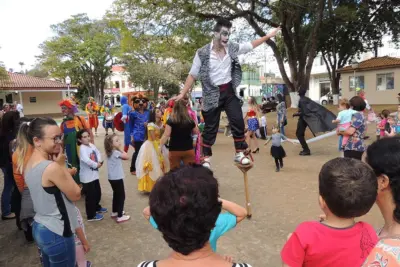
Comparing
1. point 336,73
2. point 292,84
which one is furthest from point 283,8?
point 336,73

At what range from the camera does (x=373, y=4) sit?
74.2ft

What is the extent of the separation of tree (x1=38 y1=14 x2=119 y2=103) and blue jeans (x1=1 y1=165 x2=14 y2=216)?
119ft

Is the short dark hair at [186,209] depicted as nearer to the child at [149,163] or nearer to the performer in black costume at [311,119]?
the child at [149,163]

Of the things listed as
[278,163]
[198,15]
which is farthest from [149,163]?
[198,15]

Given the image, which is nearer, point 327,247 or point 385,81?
point 327,247

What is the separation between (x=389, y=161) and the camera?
1.70 metres

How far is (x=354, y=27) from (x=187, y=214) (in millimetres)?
27300

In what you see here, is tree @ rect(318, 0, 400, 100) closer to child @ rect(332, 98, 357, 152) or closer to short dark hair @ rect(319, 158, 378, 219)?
child @ rect(332, 98, 357, 152)

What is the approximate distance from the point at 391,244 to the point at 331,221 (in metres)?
0.46

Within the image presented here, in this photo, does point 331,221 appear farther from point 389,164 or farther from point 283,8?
point 283,8

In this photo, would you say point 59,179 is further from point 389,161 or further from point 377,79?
point 377,79

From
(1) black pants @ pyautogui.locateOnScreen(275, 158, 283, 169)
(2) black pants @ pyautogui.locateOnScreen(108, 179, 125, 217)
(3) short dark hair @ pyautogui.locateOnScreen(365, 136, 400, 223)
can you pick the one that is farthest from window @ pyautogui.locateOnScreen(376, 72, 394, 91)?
(3) short dark hair @ pyautogui.locateOnScreen(365, 136, 400, 223)

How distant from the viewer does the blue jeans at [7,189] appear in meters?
4.85

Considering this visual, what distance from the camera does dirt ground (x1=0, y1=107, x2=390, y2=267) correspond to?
12.2ft
